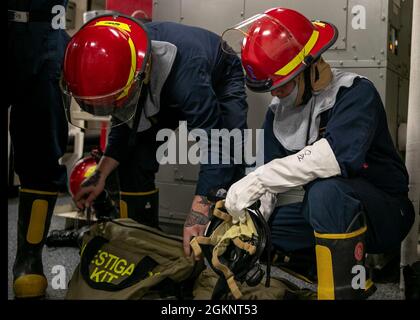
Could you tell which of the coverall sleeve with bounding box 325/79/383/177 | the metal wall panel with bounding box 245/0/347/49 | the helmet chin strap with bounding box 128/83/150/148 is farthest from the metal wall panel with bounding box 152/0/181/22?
the coverall sleeve with bounding box 325/79/383/177

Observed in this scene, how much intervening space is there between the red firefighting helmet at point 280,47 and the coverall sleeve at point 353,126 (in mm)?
144

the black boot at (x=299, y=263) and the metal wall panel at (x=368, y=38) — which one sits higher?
the metal wall panel at (x=368, y=38)

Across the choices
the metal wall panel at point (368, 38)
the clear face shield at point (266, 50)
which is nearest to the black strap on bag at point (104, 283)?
the clear face shield at point (266, 50)

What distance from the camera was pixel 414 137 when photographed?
4.93 feet

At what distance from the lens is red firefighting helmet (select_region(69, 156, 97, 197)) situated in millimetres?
2213

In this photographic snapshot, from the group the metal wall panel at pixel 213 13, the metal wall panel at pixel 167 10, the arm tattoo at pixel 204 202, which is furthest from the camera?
the metal wall panel at pixel 167 10

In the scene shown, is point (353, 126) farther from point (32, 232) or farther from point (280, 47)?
point (32, 232)

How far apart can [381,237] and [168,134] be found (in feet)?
2.75

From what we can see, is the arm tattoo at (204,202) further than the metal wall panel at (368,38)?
No

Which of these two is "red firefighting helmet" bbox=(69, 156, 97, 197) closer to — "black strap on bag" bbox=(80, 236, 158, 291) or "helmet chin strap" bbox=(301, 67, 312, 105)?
"black strap on bag" bbox=(80, 236, 158, 291)

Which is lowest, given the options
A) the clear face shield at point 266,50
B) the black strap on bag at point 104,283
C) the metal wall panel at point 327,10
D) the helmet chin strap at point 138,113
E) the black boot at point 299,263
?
the black boot at point 299,263

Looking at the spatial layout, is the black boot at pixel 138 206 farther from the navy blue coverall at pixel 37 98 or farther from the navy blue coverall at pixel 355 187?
the navy blue coverall at pixel 355 187

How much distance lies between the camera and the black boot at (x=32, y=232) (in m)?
1.43

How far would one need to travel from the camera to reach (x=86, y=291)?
1249 millimetres
